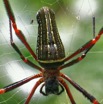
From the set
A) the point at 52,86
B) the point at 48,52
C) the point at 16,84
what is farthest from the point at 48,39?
the point at 16,84

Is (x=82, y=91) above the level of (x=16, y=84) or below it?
below

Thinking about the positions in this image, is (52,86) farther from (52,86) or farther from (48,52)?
(48,52)

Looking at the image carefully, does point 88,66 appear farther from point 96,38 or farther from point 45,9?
point 45,9

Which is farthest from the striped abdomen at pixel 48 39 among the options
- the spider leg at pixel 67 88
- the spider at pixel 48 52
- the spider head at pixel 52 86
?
the spider leg at pixel 67 88

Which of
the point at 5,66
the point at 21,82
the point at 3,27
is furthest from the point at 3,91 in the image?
the point at 3,27

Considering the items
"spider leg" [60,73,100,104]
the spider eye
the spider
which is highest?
the spider

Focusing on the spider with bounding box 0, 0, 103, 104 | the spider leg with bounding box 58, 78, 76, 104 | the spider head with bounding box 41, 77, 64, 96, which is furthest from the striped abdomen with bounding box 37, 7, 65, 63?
the spider leg with bounding box 58, 78, 76, 104

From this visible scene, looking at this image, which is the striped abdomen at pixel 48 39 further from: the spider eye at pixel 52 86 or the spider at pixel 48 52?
the spider eye at pixel 52 86

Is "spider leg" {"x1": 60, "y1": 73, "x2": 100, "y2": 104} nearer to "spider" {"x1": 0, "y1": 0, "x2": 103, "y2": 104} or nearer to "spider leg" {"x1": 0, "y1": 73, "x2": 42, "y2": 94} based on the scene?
"spider" {"x1": 0, "y1": 0, "x2": 103, "y2": 104}
